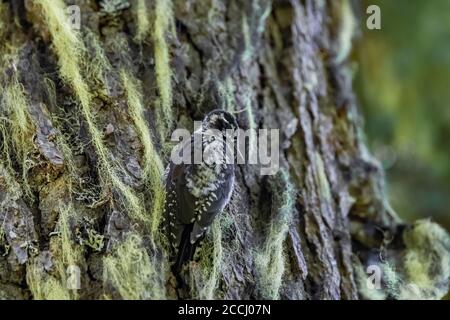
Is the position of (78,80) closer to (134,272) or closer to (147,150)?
(147,150)

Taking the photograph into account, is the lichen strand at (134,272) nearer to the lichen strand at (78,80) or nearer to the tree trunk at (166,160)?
the tree trunk at (166,160)

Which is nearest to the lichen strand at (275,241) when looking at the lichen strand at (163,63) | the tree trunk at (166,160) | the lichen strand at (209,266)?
the tree trunk at (166,160)

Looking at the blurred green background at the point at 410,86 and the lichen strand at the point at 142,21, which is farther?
the blurred green background at the point at 410,86

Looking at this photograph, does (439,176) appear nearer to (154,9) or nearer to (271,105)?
(271,105)

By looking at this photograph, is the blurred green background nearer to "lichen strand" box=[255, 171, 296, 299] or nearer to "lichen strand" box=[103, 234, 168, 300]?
"lichen strand" box=[255, 171, 296, 299]
